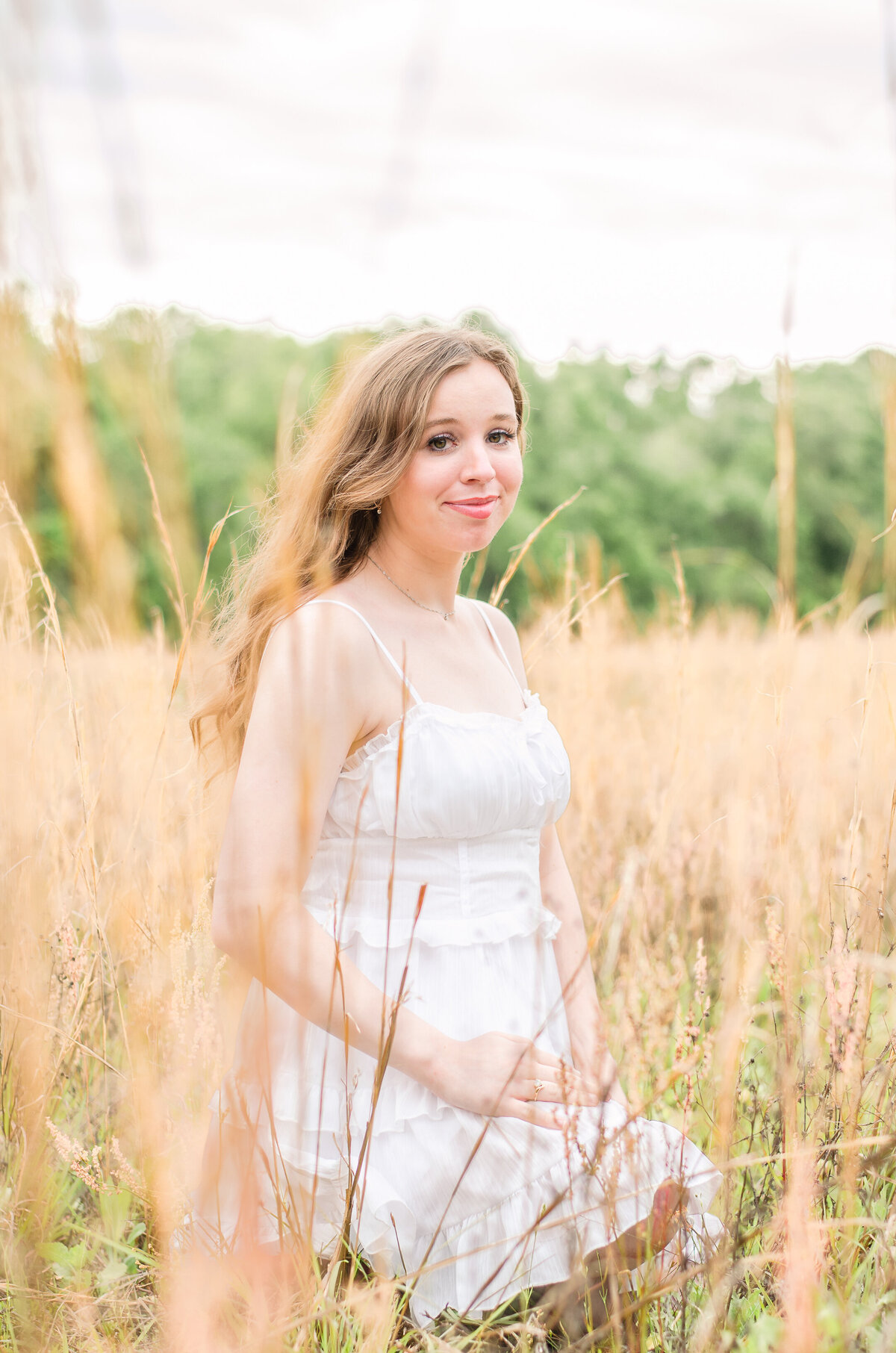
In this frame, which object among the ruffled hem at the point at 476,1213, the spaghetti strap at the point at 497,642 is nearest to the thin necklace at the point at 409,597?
the spaghetti strap at the point at 497,642

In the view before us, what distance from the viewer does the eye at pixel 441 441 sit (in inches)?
65.0

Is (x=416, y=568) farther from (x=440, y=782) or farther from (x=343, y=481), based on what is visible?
(x=440, y=782)

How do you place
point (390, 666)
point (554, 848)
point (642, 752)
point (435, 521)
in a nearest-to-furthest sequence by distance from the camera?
1. point (390, 666)
2. point (435, 521)
3. point (554, 848)
4. point (642, 752)

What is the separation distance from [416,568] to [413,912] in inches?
23.9

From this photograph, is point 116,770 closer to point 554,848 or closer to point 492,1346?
point 554,848

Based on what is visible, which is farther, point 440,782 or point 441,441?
point 441,441

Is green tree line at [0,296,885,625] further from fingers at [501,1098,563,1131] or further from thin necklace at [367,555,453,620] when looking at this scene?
fingers at [501,1098,563,1131]

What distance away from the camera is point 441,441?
1.66m

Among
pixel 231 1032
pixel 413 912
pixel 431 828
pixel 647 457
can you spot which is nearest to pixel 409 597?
pixel 431 828

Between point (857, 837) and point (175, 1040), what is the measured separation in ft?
3.47

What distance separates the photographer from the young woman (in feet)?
4.01

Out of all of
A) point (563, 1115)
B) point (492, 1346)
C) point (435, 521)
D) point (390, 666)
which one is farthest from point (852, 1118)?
point (435, 521)

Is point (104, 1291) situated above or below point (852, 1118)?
below

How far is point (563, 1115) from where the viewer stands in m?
1.27
